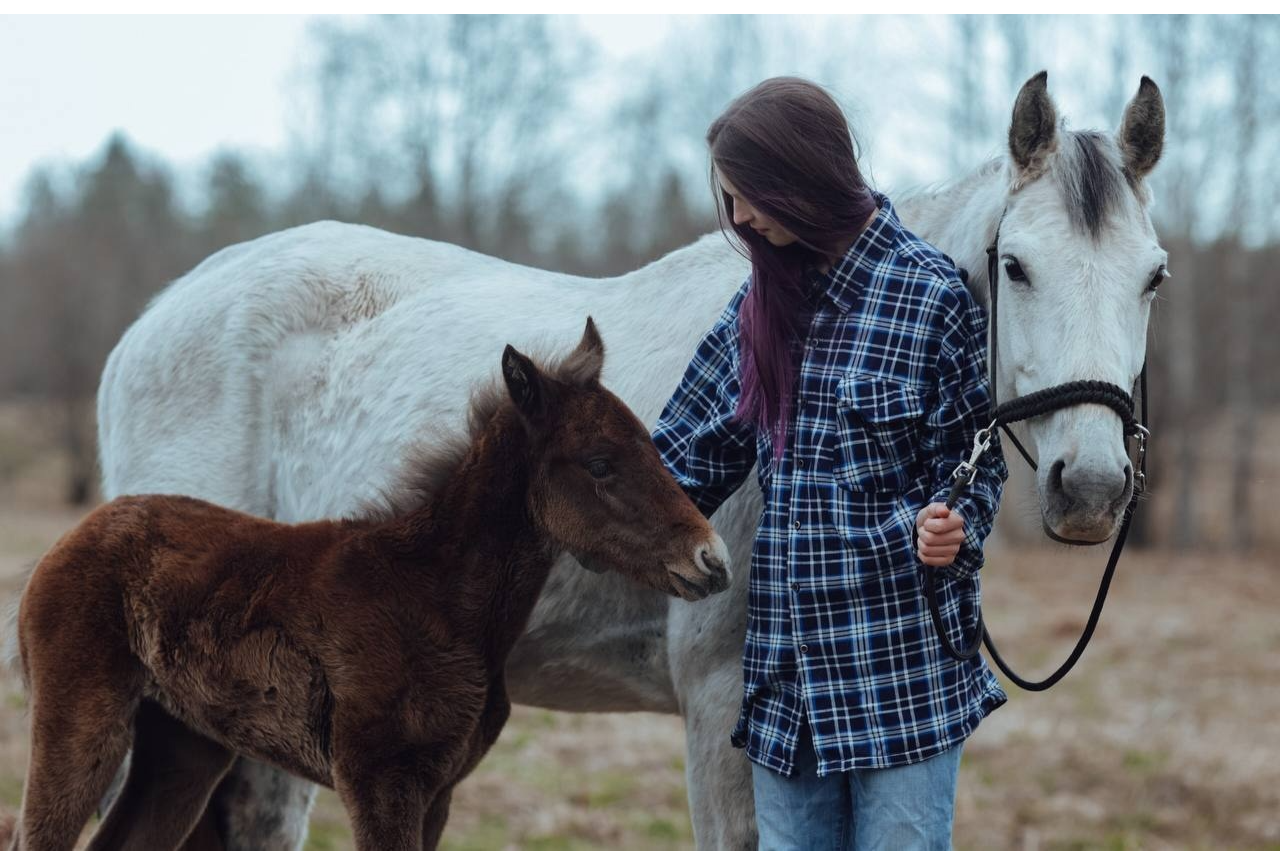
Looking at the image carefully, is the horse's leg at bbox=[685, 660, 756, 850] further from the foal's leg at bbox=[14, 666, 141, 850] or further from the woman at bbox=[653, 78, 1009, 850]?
the foal's leg at bbox=[14, 666, 141, 850]

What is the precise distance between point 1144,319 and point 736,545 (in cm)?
109

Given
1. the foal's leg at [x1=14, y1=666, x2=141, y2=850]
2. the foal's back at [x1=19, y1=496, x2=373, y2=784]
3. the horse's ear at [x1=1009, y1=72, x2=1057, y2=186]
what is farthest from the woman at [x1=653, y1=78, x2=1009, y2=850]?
the foal's leg at [x1=14, y1=666, x2=141, y2=850]

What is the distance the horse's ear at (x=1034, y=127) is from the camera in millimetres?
2520

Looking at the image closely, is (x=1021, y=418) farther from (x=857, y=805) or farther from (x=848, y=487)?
(x=857, y=805)

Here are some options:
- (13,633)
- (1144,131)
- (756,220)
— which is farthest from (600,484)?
(13,633)

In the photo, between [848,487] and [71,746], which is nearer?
[848,487]

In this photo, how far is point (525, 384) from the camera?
259 cm

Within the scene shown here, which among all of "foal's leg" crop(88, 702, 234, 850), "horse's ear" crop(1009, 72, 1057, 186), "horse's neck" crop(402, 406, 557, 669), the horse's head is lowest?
"foal's leg" crop(88, 702, 234, 850)

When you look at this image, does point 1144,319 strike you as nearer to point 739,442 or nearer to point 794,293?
point 794,293

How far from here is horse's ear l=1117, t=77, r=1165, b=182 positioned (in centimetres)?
254

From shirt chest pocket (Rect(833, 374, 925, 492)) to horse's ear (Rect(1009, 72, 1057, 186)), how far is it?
0.63 metres

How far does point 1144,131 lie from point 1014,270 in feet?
1.56

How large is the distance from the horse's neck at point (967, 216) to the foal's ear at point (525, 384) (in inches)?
40.2
